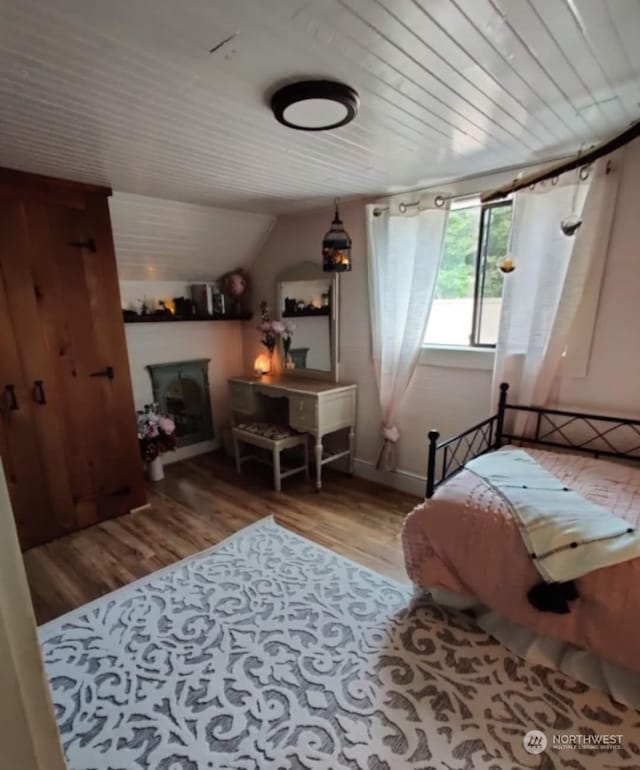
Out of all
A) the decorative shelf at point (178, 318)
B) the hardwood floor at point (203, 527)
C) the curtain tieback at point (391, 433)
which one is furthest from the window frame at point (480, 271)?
the decorative shelf at point (178, 318)

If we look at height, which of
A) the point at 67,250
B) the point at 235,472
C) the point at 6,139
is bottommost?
the point at 235,472

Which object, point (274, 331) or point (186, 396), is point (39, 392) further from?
point (274, 331)

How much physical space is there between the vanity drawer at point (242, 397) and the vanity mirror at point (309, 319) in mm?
422

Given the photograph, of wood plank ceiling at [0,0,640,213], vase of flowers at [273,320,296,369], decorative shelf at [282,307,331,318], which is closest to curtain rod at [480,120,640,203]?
wood plank ceiling at [0,0,640,213]

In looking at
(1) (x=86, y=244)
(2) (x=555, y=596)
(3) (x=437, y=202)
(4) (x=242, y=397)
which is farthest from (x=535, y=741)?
(1) (x=86, y=244)

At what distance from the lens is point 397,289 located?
2.96m

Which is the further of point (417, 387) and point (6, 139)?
point (417, 387)

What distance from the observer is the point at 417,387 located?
3078 millimetres

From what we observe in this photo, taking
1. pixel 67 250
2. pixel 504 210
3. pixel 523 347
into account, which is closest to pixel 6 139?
pixel 67 250

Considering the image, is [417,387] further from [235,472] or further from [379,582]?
[235,472]

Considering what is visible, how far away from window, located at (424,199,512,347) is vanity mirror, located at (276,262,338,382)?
88 cm

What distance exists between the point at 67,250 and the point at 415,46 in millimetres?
2243

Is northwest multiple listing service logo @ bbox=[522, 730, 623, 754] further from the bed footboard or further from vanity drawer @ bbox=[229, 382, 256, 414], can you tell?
vanity drawer @ bbox=[229, 382, 256, 414]

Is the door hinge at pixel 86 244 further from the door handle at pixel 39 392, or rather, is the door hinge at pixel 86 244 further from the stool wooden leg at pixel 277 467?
the stool wooden leg at pixel 277 467
